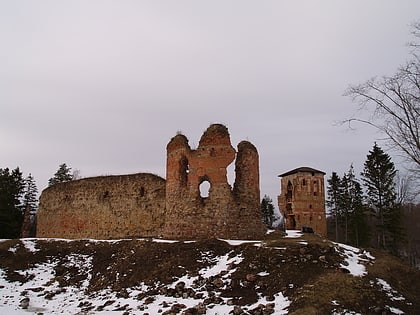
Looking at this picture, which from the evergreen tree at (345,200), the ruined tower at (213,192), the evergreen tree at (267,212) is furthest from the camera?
the evergreen tree at (267,212)

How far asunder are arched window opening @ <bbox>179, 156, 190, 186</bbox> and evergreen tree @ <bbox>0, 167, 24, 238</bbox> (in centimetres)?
2355

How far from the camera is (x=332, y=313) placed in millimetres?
9102

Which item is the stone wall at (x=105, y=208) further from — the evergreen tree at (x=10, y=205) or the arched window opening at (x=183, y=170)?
the evergreen tree at (x=10, y=205)

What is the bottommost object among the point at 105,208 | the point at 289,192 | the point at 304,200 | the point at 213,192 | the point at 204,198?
the point at 105,208

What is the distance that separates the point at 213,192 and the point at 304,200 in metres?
29.3

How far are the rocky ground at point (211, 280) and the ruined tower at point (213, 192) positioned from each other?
8.09ft

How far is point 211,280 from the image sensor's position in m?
12.0

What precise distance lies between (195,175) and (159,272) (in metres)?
6.60

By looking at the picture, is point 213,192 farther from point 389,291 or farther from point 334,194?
point 334,194

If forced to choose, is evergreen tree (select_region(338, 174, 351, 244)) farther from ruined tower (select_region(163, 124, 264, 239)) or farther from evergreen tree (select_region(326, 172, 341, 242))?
ruined tower (select_region(163, 124, 264, 239))

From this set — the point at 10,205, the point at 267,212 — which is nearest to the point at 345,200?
the point at 267,212

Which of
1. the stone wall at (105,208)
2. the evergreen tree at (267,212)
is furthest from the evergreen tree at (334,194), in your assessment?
the stone wall at (105,208)

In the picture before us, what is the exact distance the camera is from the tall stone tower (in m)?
45.5

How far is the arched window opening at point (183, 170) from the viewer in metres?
19.7
